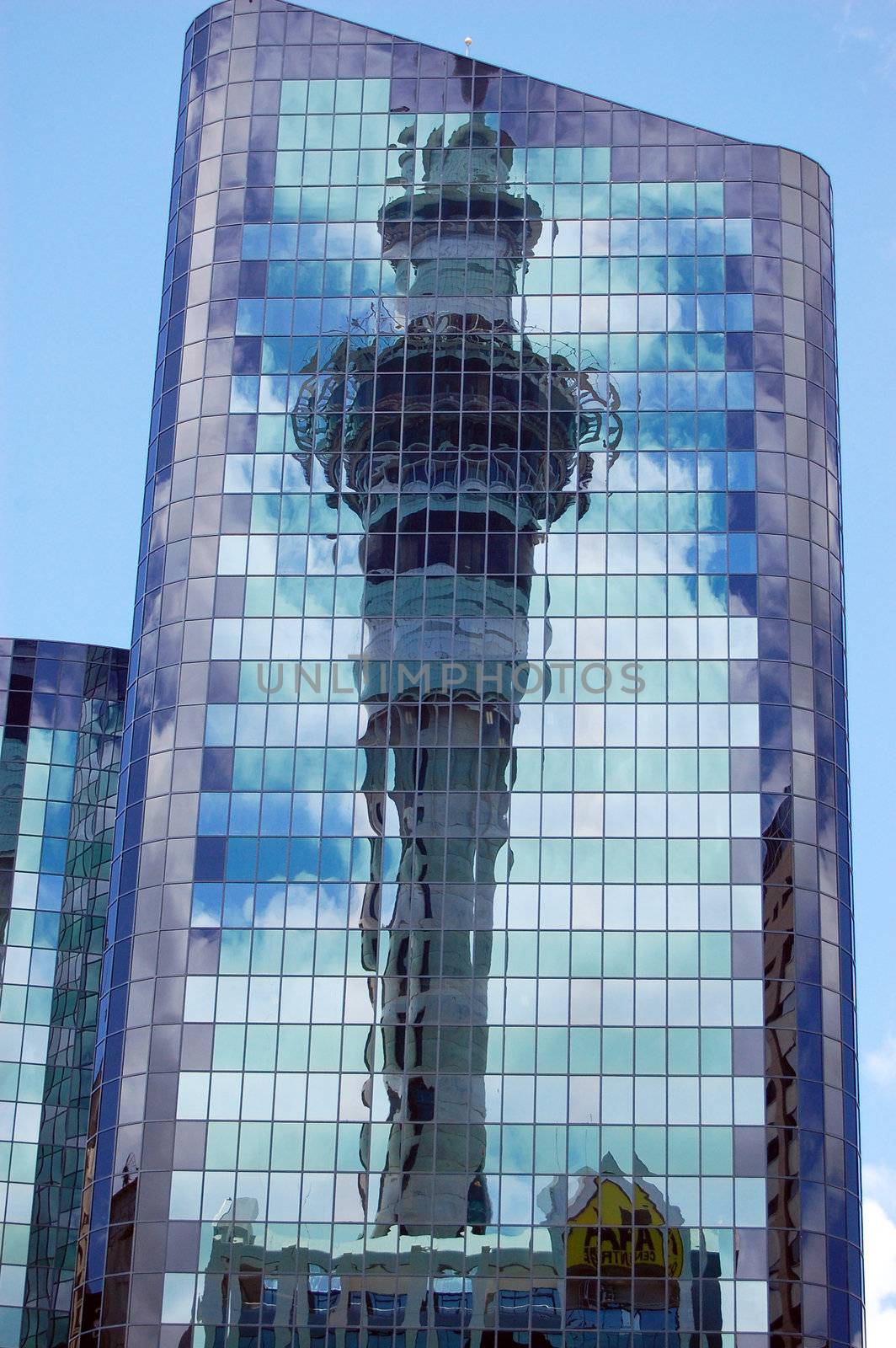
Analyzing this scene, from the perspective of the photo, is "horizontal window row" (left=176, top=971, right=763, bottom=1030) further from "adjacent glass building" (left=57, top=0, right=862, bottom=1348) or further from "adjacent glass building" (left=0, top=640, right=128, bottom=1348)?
"adjacent glass building" (left=0, top=640, right=128, bottom=1348)

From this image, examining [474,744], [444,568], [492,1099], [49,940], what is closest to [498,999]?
[492,1099]

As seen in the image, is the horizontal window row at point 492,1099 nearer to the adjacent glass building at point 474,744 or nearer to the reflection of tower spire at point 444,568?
the adjacent glass building at point 474,744

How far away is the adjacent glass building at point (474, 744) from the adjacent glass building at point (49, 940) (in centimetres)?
1699

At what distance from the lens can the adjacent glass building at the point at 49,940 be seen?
328 feet

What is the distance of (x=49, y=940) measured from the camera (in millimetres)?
105562

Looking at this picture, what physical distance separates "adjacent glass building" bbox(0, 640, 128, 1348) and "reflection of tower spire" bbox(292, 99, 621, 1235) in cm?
2323

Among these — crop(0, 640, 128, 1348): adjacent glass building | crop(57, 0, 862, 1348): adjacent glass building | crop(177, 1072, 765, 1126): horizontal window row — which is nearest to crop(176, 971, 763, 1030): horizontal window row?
crop(57, 0, 862, 1348): adjacent glass building

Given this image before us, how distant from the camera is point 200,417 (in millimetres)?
94250

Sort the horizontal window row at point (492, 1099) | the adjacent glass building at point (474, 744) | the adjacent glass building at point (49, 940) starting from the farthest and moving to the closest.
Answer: the adjacent glass building at point (49, 940) < the horizontal window row at point (492, 1099) < the adjacent glass building at point (474, 744)

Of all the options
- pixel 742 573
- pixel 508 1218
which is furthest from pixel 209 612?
pixel 508 1218

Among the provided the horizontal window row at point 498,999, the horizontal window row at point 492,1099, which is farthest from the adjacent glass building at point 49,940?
the horizontal window row at point 498,999

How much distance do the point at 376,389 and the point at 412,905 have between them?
2205 cm

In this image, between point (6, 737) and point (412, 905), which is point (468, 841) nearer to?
point (412, 905)

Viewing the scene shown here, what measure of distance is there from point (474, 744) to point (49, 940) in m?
28.5
